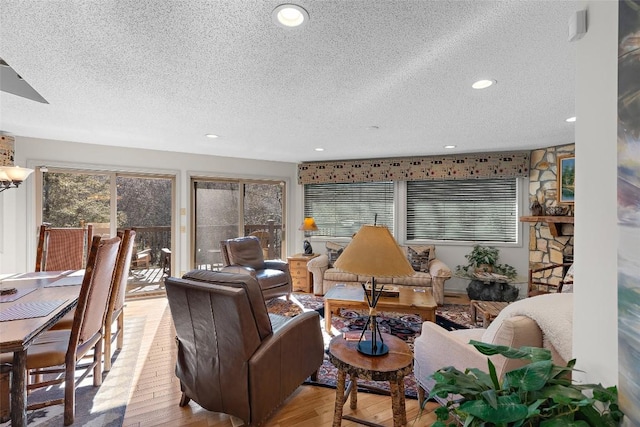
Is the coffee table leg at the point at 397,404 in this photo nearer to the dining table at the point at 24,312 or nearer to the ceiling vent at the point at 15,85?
the dining table at the point at 24,312

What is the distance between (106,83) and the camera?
6.73 feet

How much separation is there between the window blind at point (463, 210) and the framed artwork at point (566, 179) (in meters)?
0.67

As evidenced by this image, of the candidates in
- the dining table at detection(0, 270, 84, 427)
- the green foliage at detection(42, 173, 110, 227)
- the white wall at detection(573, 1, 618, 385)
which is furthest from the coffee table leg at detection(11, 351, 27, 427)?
the green foliage at detection(42, 173, 110, 227)

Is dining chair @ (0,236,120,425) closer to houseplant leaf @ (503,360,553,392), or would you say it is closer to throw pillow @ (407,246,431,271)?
houseplant leaf @ (503,360,553,392)

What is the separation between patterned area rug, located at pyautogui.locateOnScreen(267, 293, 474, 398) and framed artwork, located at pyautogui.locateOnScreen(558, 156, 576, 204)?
1.98m

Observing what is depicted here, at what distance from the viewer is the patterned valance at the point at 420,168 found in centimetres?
432

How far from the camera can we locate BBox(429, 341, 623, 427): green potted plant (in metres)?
0.78

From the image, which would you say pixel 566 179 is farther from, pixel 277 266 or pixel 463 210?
pixel 277 266

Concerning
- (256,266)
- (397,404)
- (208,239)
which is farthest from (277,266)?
(397,404)

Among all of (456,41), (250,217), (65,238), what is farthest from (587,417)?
(250,217)

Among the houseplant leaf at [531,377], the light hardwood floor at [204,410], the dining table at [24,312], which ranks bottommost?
the light hardwood floor at [204,410]

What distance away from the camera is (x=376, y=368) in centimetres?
149

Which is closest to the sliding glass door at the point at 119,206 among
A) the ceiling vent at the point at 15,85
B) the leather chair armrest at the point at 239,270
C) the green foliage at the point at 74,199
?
the green foliage at the point at 74,199

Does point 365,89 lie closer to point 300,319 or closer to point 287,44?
point 287,44
